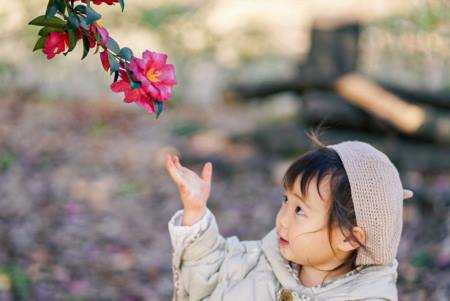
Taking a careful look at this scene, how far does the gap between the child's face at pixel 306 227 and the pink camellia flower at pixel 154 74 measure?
0.57m

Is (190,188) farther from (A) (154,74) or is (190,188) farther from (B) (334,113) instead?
(B) (334,113)

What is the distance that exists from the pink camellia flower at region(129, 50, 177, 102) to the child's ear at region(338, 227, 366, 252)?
2.33 feet

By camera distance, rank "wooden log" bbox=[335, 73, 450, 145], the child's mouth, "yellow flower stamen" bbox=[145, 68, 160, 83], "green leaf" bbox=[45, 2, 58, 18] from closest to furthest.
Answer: "green leaf" bbox=[45, 2, 58, 18] < "yellow flower stamen" bbox=[145, 68, 160, 83] < the child's mouth < "wooden log" bbox=[335, 73, 450, 145]

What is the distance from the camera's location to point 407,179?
6.03 metres

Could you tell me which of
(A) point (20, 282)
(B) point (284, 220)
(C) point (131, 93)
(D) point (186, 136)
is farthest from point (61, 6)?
(D) point (186, 136)

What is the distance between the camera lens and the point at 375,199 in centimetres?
244

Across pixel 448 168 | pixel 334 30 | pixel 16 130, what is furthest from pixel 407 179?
pixel 16 130

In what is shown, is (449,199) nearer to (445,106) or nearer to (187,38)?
(445,106)

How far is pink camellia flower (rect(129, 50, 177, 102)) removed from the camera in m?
2.12

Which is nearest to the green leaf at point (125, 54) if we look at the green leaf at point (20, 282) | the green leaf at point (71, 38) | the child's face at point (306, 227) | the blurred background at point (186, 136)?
the green leaf at point (71, 38)

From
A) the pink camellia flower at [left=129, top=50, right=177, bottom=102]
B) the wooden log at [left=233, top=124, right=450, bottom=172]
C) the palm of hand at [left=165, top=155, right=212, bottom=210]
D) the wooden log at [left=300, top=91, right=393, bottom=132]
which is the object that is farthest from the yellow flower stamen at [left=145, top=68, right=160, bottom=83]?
the wooden log at [left=300, top=91, right=393, bottom=132]

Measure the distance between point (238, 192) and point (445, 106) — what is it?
5.69 feet

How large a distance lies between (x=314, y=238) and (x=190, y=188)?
0.41 m

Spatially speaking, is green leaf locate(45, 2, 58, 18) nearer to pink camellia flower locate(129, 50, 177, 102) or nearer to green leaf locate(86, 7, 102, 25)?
green leaf locate(86, 7, 102, 25)
